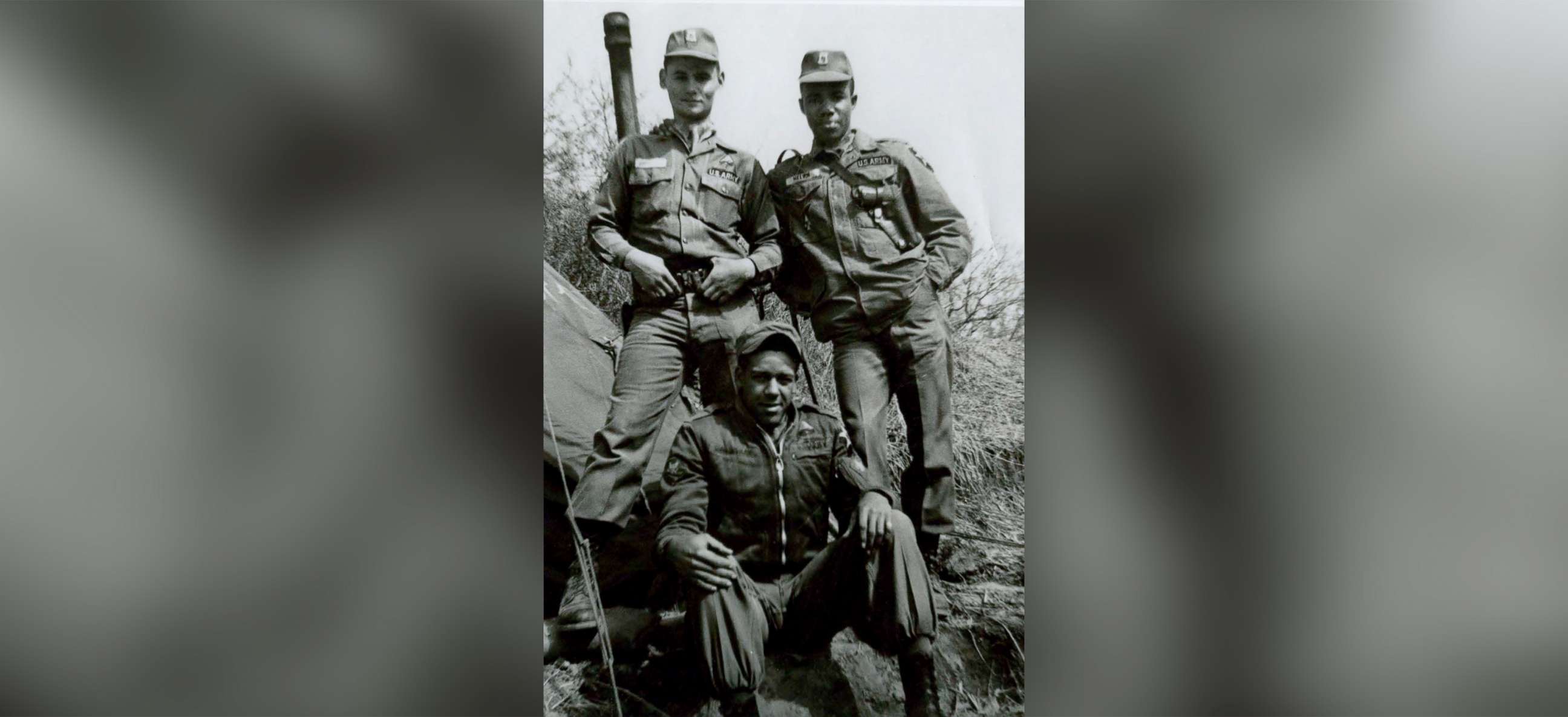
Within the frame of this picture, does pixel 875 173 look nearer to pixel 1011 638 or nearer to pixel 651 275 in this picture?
pixel 651 275

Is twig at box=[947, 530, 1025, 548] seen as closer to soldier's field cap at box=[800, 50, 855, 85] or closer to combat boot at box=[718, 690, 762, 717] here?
combat boot at box=[718, 690, 762, 717]

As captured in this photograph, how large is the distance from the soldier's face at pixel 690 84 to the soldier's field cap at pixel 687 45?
0.01 metres

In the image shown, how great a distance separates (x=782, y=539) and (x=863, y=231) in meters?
0.75

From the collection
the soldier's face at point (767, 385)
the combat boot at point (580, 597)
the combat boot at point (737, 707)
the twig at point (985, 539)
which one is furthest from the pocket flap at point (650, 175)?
the combat boot at point (737, 707)

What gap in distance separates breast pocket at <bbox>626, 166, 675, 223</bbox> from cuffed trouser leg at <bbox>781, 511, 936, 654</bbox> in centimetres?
89

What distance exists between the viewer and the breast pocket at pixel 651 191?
226 centimetres

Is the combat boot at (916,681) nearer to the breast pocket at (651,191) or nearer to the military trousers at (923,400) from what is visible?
the military trousers at (923,400)

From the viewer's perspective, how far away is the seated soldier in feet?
7.28

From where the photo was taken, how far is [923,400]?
2279mm

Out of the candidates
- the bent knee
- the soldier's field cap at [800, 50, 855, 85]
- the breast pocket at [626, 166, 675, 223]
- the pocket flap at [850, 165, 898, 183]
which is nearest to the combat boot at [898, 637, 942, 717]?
the bent knee
